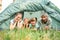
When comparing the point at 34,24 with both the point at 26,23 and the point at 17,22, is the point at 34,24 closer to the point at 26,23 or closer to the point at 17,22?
the point at 26,23

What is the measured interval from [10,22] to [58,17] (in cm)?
55

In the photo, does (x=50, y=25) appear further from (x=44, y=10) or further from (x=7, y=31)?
(x=7, y=31)

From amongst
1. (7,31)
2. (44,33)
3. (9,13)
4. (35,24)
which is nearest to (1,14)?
(9,13)

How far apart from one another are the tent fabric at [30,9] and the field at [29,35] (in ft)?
0.39

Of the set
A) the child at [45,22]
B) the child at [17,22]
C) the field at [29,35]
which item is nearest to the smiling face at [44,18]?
the child at [45,22]

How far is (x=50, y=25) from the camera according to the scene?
2.03 metres

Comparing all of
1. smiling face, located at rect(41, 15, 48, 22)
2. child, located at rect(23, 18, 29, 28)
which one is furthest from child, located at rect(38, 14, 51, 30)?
child, located at rect(23, 18, 29, 28)

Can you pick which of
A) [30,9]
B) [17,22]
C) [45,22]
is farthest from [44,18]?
[17,22]

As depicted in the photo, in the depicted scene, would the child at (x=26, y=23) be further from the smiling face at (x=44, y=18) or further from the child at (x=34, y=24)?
the smiling face at (x=44, y=18)

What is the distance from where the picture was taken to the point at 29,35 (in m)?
1.94

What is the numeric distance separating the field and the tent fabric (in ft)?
0.39

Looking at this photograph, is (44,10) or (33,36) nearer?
(33,36)

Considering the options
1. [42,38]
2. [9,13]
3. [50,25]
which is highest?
[9,13]

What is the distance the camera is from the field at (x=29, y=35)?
6.31 feet
